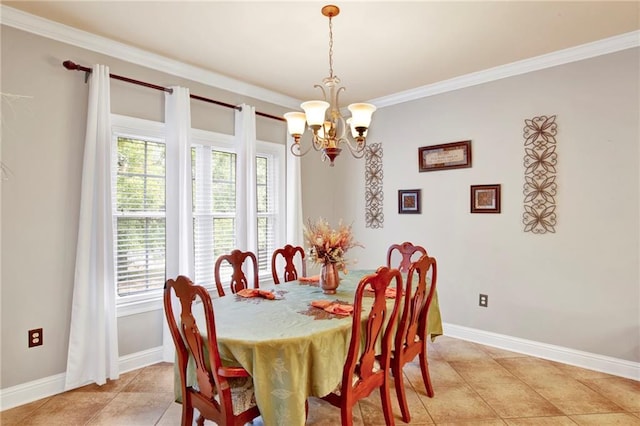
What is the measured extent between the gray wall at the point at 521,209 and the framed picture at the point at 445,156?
0.07 meters

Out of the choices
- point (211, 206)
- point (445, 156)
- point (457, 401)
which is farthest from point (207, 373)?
point (445, 156)

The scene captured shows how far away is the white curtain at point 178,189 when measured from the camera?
319 centimetres

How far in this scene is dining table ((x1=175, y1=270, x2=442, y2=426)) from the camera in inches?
65.2

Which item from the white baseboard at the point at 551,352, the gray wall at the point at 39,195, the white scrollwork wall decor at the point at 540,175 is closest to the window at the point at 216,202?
the gray wall at the point at 39,195

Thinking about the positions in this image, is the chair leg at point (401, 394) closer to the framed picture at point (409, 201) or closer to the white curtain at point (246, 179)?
the white curtain at point (246, 179)

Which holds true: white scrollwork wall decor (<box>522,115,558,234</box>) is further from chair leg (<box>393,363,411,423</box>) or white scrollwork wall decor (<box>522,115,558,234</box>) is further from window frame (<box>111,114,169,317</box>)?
window frame (<box>111,114,169,317</box>)

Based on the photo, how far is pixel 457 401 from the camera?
256 cm

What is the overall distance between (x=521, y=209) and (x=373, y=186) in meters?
1.68

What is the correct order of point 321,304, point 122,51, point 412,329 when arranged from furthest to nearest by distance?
point 122,51 → point 412,329 → point 321,304

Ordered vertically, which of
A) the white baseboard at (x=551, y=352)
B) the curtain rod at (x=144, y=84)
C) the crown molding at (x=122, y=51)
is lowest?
the white baseboard at (x=551, y=352)

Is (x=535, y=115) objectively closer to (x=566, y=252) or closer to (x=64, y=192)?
(x=566, y=252)

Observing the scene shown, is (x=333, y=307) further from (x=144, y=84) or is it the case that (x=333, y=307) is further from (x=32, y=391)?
(x=144, y=84)

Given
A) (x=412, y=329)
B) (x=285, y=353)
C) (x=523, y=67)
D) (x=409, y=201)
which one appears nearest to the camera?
(x=285, y=353)

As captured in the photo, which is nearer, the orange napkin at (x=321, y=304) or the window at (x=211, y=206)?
the orange napkin at (x=321, y=304)
